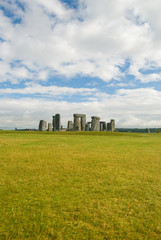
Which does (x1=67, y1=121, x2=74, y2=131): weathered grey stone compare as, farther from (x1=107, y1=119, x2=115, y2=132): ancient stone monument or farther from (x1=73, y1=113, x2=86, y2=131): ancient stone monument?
(x1=107, y1=119, x2=115, y2=132): ancient stone monument

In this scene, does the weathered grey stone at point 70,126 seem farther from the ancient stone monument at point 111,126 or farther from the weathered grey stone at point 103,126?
the ancient stone monument at point 111,126

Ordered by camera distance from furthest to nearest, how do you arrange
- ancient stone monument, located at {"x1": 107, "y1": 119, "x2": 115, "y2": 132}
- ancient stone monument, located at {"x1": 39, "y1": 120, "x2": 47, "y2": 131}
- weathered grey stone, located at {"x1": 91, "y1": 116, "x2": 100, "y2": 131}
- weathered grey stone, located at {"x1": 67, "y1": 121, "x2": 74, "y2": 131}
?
ancient stone monument, located at {"x1": 107, "y1": 119, "x2": 115, "y2": 132}, weathered grey stone, located at {"x1": 67, "y1": 121, "x2": 74, "y2": 131}, ancient stone monument, located at {"x1": 39, "y1": 120, "x2": 47, "y2": 131}, weathered grey stone, located at {"x1": 91, "y1": 116, "x2": 100, "y2": 131}

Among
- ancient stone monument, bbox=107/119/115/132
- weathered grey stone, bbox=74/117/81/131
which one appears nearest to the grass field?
weathered grey stone, bbox=74/117/81/131

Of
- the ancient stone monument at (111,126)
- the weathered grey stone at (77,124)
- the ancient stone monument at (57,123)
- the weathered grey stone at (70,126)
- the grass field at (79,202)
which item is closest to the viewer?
the grass field at (79,202)

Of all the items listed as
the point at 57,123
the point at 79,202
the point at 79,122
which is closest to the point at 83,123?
the point at 79,122

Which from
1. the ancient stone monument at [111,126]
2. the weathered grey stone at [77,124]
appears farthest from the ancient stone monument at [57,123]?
the ancient stone monument at [111,126]

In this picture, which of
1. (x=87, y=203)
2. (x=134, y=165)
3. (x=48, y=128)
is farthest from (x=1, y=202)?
(x=48, y=128)

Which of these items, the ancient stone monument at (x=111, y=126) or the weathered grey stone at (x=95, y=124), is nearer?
the weathered grey stone at (x=95, y=124)

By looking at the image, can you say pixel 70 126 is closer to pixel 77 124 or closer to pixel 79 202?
pixel 77 124

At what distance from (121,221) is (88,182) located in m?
1.87

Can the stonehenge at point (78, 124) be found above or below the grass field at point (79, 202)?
above

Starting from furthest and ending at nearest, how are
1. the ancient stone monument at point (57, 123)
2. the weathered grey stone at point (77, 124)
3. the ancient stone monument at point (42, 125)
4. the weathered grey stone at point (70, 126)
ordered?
Result: the weathered grey stone at point (70, 126), the ancient stone monument at point (57, 123), the ancient stone monument at point (42, 125), the weathered grey stone at point (77, 124)

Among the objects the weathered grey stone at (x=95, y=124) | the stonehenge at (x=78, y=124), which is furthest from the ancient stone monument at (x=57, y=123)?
the weathered grey stone at (x=95, y=124)

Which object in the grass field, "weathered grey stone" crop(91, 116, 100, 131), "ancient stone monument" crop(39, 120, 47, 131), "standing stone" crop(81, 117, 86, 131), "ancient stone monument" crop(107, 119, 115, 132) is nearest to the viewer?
the grass field
